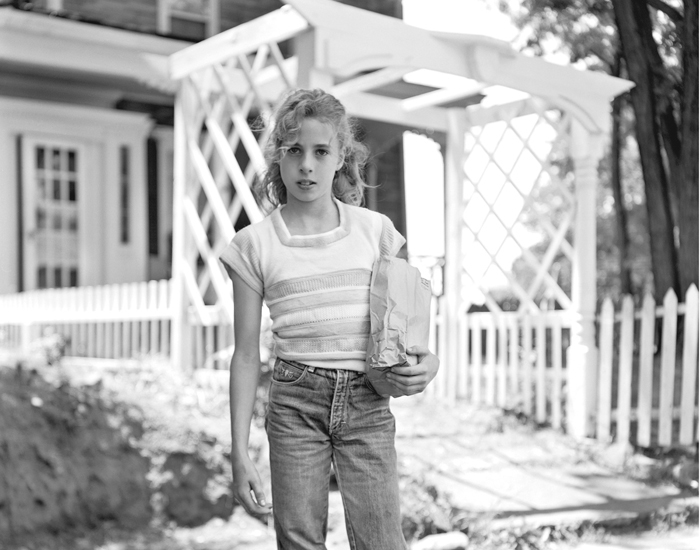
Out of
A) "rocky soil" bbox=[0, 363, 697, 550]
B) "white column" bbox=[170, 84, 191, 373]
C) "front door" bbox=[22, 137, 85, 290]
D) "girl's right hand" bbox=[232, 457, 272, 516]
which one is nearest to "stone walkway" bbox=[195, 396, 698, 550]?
"rocky soil" bbox=[0, 363, 697, 550]

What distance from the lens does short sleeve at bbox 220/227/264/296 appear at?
2.46m

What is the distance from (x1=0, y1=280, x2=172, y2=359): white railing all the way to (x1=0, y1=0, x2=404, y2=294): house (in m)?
0.52

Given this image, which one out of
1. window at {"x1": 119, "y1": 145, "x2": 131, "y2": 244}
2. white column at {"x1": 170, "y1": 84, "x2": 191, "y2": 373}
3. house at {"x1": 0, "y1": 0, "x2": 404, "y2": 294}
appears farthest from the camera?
window at {"x1": 119, "y1": 145, "x2": 131, "y2": 244}

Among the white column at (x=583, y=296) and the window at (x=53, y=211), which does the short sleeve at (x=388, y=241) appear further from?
the window at (x=53, y=211)

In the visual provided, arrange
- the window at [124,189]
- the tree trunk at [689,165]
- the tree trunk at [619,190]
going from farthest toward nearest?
the tree trunk at [619,190]
the window at [124,189]
the tree trunk at [689,165]

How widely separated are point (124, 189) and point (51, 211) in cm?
86

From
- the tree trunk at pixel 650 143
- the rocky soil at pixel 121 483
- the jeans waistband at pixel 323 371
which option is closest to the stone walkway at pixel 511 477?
the rocky soil at pixel 121 483

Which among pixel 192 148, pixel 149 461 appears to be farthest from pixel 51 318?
pixel 149 461

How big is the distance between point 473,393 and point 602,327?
1.42 m

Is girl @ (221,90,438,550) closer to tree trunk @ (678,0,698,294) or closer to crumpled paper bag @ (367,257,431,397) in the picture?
crumpled paper bag @ (367,257,431,397)

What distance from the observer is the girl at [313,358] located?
7.72 ft

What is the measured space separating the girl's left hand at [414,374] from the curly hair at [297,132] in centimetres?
57

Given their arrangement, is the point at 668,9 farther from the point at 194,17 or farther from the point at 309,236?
the point at 309,236

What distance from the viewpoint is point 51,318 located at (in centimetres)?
952
